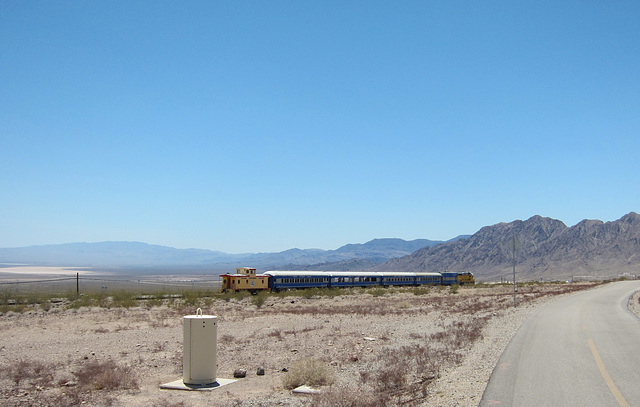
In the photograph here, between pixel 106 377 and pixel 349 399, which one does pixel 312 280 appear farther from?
pixel 349 399

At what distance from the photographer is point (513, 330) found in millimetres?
18422

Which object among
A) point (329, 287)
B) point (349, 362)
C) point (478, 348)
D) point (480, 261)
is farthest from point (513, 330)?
point (480, 261)

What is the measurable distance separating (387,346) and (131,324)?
47.7ft

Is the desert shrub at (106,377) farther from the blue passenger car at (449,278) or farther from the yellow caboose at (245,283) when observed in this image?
the blue passenger car at (449,278)

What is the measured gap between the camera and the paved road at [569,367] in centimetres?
881

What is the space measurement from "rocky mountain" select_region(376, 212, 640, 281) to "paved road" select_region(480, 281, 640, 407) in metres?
113

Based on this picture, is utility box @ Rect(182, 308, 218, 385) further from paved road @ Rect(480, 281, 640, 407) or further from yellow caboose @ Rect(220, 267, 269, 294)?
yellow caboose @ Rect(220, 267, 269, 294)

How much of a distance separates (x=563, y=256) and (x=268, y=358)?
511 feet

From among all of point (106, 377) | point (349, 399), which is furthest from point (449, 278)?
point (349, 399)

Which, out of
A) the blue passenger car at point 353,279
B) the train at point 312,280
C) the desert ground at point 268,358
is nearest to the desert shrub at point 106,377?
the desert ground at point 268,358

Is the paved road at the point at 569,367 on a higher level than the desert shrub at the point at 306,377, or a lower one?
higher

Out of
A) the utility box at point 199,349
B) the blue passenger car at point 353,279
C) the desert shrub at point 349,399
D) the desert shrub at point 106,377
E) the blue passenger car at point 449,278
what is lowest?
the blue passenger car at point 449,278

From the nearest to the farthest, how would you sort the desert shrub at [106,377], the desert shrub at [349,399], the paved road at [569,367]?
the paved road at [569,367]
the desert shrub at [349,399]
the desert shrub at [106,377]

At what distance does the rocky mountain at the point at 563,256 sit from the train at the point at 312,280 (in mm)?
61155
